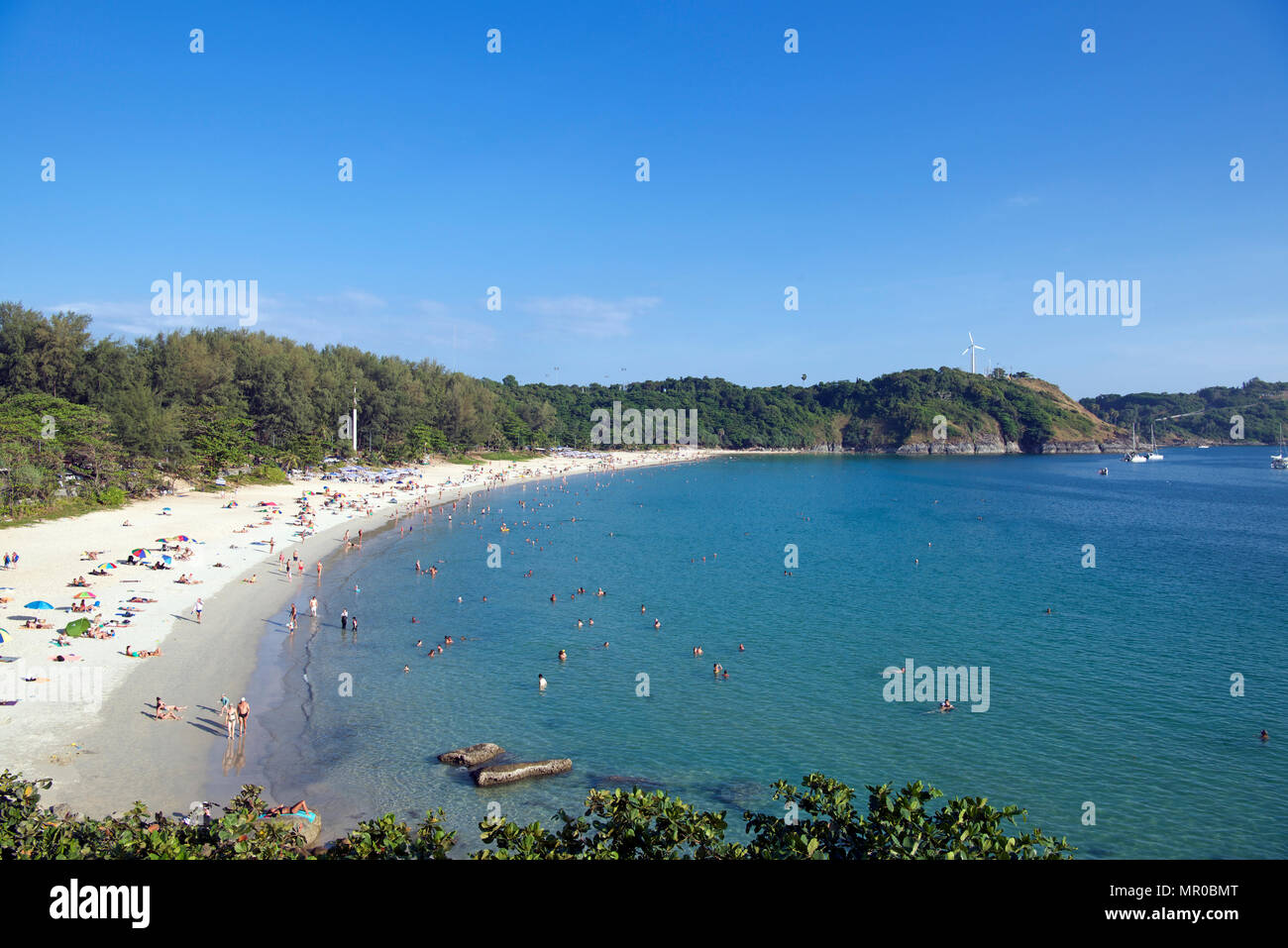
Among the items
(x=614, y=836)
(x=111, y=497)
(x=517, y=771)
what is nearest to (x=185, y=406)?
(x=111, y=497)

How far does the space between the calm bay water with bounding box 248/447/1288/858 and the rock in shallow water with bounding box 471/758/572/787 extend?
1.18ft

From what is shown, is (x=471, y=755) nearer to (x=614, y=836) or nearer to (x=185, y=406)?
(x=614, y=836)

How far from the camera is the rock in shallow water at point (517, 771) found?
2355cm

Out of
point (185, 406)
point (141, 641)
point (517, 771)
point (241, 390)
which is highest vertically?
point (241, 390)

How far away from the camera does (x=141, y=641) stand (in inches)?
1312

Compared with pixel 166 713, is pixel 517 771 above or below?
below

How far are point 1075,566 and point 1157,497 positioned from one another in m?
69.7

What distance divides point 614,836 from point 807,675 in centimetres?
2325

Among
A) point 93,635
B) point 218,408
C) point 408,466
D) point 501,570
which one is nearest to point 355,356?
point 408,466

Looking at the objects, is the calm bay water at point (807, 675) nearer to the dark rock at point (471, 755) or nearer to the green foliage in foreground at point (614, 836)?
the dark rock at point (471, 755)

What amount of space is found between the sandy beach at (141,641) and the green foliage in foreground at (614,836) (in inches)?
372

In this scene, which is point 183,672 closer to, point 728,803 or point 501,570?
point 728,803

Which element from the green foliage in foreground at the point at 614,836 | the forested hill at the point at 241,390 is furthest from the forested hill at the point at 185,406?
the green foliage in foreground at the point at 614,836


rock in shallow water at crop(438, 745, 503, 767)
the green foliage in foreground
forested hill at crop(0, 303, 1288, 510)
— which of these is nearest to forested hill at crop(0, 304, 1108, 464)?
forested hill at crop(0, 303, 1288, 510)
